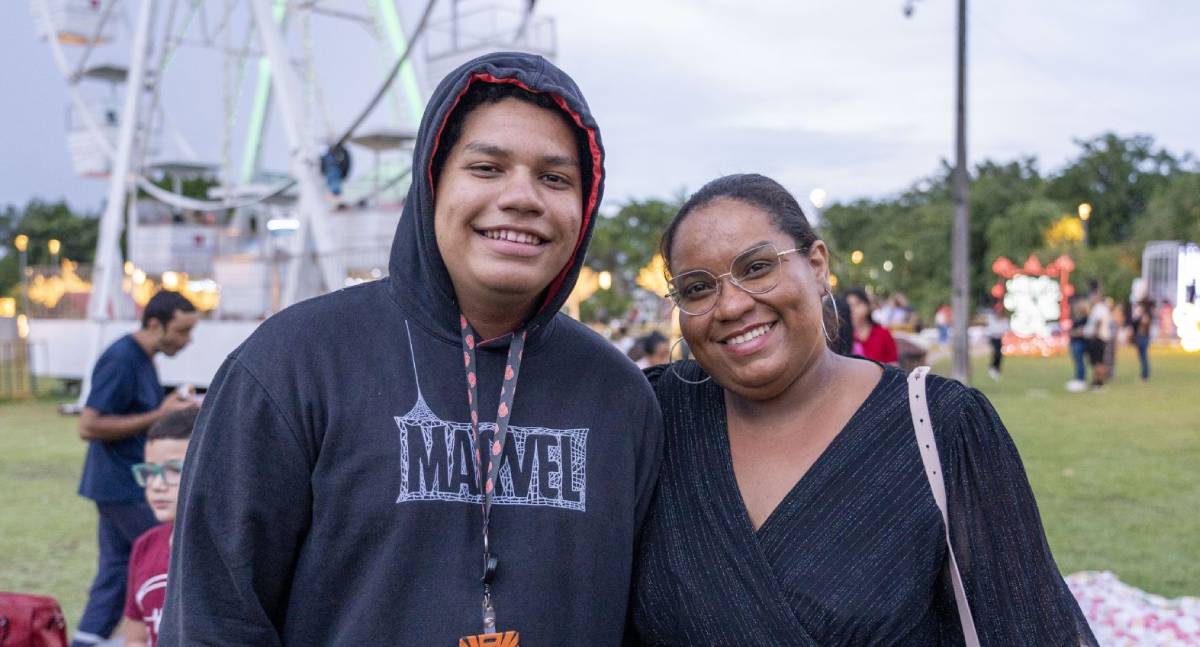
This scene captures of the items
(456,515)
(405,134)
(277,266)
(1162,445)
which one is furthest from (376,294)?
(277,266)

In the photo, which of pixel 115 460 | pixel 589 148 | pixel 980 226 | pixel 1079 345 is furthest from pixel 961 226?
pixel 980 226

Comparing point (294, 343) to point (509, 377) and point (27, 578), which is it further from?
point (27, 578)

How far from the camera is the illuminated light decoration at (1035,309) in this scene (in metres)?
28.4

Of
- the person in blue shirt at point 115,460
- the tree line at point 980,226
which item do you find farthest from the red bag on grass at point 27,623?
the tree line at point 980,226

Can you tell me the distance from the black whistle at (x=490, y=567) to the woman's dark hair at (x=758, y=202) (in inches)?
34.0

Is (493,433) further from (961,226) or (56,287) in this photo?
(56,287)

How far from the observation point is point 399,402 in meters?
1.88

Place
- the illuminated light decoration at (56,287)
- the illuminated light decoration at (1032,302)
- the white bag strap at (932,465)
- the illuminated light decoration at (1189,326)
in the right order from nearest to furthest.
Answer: the white bag strap at (932,465) < the illuminated light decoration at (56,287) < the illuminated light decoration at (1189,326) < the illuminated light decoration at (1032,302)

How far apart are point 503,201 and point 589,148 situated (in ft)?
0.79

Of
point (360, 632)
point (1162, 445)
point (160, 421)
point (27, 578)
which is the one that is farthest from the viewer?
point (1162, 445)

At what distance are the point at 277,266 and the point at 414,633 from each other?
49.2ft

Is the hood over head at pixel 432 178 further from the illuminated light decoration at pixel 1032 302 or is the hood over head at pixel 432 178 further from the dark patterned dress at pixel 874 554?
the illuminated light decoration at pixel 1032 302

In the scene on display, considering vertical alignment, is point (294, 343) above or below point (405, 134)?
below

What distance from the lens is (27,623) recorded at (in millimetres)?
3584
